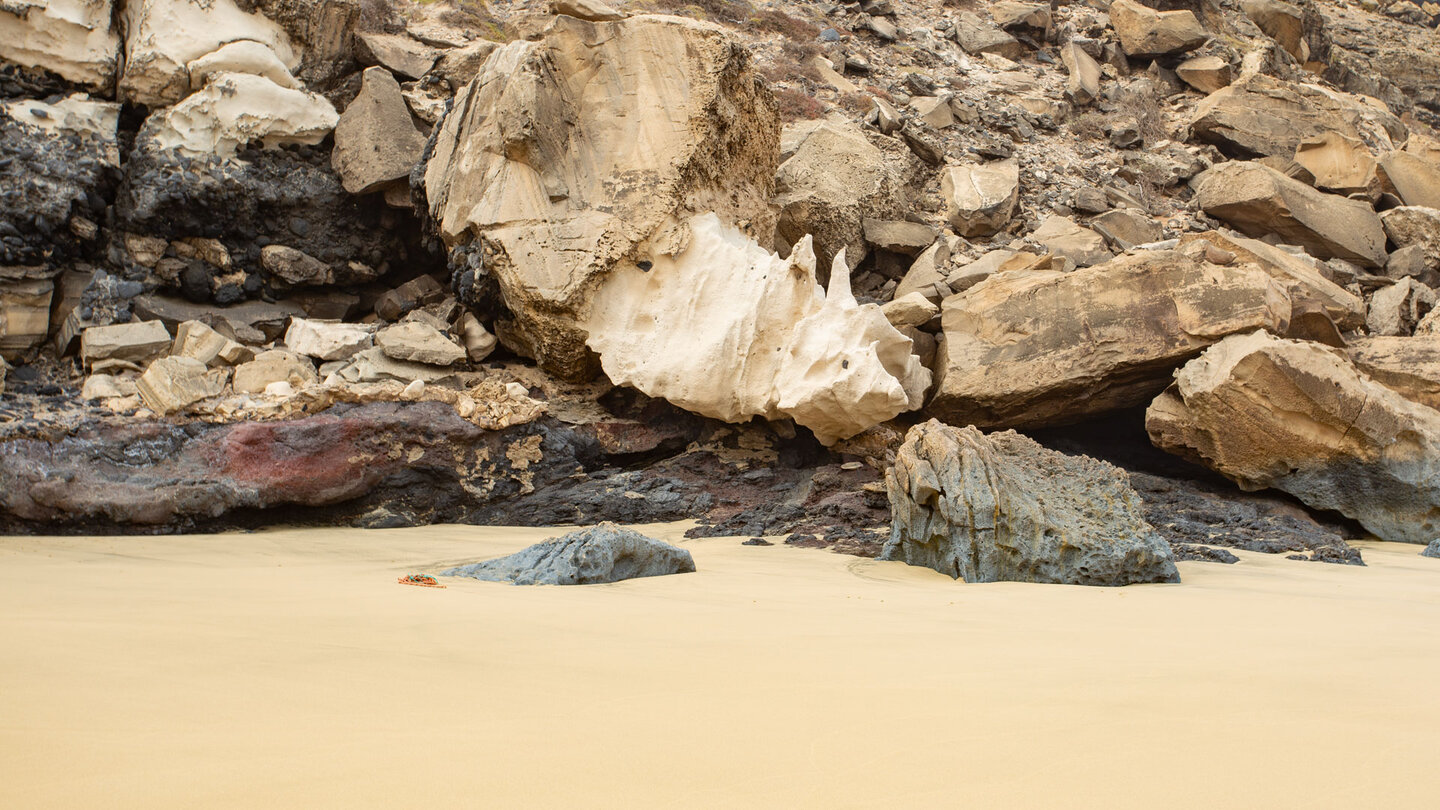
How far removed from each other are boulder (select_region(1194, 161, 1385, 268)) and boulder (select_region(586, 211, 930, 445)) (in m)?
4.56

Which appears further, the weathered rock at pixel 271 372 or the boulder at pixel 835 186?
the boulder at pixel 835 186

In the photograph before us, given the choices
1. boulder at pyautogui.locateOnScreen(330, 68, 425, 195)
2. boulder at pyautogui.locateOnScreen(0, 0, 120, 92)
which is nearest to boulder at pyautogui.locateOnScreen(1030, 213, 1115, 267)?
boulder at pyautogui.locateOnScreen(330, 68, 425, 195)

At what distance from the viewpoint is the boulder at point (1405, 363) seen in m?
6.20

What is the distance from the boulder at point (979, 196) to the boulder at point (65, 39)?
6918mm

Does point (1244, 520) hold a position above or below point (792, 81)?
below

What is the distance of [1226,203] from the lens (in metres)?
8.88

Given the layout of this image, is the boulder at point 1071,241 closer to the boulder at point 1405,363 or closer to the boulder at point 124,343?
the boulder at point 1405,363

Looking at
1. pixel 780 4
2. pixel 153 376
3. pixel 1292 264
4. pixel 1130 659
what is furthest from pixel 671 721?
pixel 780 4

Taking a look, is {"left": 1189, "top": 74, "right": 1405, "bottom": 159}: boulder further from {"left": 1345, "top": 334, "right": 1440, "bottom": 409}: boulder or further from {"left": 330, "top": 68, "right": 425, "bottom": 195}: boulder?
{"left": 330, "top": 68, "right": 425, "bottom": 195}: boulder

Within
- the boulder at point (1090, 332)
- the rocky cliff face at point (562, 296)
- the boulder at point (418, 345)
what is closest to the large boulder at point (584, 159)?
the rocky cliff face at point (562, 296)

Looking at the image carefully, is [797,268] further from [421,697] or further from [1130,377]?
[421,697]

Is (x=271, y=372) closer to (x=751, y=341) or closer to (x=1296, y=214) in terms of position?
(x=751, y=341)

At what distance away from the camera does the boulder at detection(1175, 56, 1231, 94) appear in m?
12.5

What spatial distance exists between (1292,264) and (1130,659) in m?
6.36
